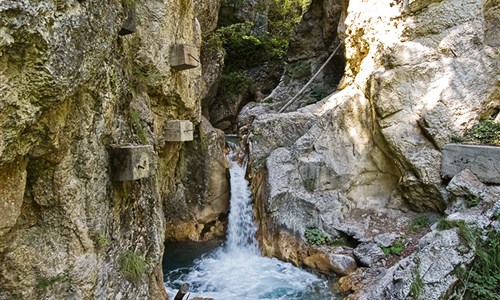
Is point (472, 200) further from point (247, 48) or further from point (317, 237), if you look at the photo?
point (247, 48)

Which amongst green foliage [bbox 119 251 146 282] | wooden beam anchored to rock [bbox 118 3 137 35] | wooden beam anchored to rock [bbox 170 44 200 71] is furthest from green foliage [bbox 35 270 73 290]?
wooden beam anchored to rock [bbox 170 44 200 71]

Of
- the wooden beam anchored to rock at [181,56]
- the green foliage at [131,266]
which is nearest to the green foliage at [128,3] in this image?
the wooden beam anchored to rock at [181,56]

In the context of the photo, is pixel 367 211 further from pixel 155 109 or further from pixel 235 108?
pixel 235 108

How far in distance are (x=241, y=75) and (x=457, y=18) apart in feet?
33.8

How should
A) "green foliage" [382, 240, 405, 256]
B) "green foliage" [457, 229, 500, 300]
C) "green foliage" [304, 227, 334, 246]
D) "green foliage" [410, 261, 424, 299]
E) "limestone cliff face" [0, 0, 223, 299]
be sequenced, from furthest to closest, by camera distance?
"green foliage" [304, 227, 334, 246] < "green foliage" [382, 240, 405, 256] < "green foliage" [457, 229, 500, 300] < "green foliage" [410, 261, 424, 299] < "limestone cliff face" [0, 0, 223, 299]

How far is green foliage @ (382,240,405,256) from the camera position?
22.5 ft

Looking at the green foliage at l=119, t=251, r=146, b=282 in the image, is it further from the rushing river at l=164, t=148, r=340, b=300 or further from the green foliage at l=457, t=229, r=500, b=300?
the green foliage at l=457, t=229, r=500, b=300

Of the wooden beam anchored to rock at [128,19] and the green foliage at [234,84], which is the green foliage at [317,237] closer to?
the wooden beam anchored to rock at [128,19]

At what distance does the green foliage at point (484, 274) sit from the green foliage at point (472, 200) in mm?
1087

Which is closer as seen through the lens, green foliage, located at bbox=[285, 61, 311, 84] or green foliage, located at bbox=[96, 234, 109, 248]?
green foliage, located at bbox=[96, 234, 109, 248]

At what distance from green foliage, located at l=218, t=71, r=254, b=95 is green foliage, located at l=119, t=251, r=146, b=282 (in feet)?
41.1

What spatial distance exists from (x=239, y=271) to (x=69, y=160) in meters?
5.14

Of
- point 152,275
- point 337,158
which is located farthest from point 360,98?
point 152,275

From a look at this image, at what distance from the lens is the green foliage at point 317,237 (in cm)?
755
